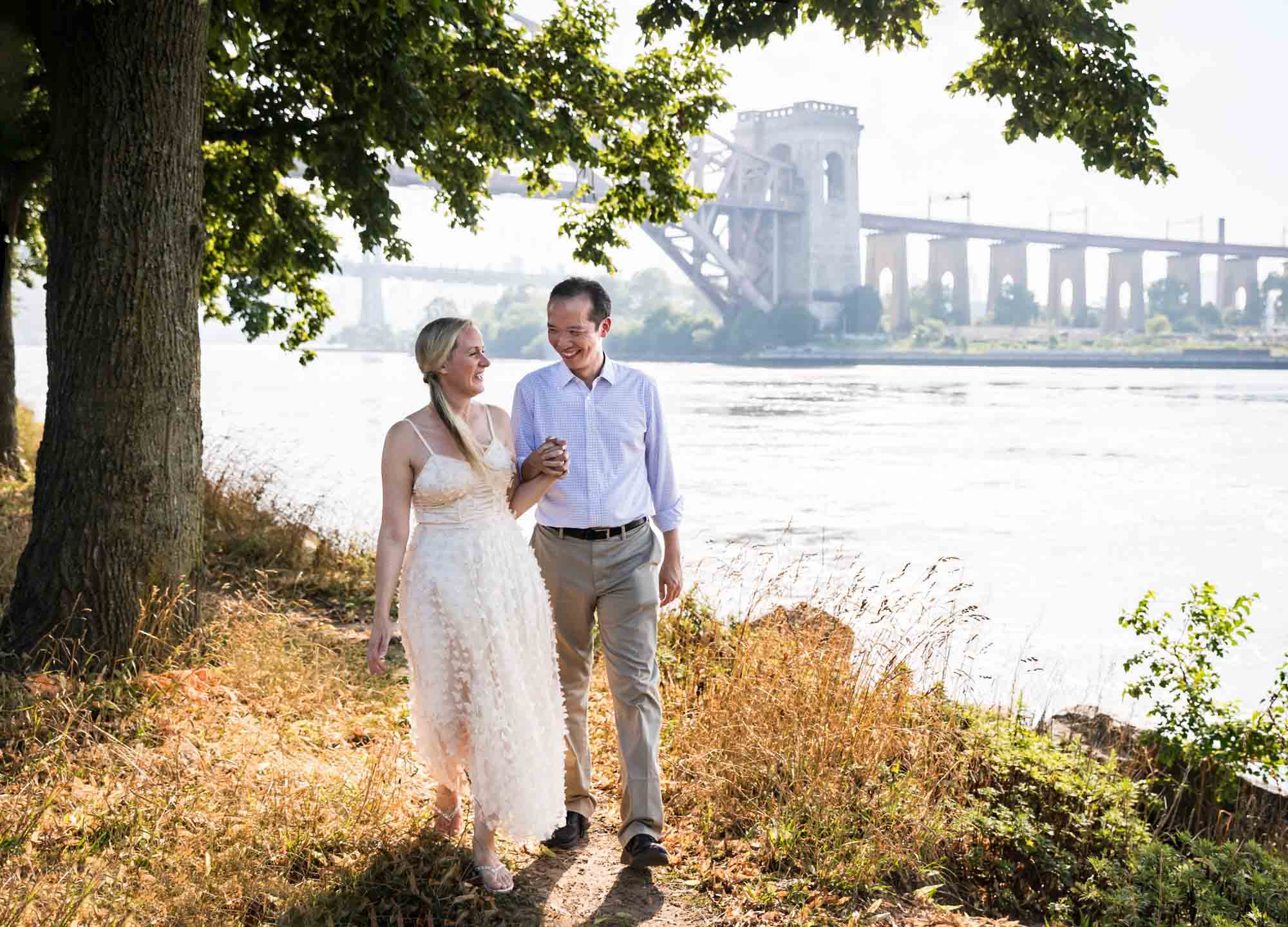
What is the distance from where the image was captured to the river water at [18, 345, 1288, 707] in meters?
9.05

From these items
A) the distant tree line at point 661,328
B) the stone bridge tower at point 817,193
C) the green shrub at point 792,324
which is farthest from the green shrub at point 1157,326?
the green shrub at point 792,324

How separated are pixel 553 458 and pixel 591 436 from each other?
0.73 ft

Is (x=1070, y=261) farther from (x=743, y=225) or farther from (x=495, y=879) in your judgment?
(x=495, y=879)

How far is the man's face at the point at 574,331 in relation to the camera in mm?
2924

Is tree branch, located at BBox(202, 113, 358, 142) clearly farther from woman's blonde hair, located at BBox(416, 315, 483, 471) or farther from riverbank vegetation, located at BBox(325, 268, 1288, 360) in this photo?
riverbank vegetation, located at BBox(325, 268, 1288, 360)

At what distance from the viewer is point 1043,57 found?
19.9 feet

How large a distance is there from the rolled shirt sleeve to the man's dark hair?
0.23 metres

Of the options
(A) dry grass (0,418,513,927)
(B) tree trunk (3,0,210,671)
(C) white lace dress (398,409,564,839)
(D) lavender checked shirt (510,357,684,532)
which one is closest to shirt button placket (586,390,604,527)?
(D) lavender checked shirt (510,357,684,532)

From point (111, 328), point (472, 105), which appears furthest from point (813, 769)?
point (472, 105)

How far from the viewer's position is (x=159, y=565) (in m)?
4.25

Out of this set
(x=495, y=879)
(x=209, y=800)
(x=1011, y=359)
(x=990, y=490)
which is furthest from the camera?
(x=1011, y=359)

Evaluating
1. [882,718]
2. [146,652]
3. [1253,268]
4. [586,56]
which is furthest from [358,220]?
[1253,268]

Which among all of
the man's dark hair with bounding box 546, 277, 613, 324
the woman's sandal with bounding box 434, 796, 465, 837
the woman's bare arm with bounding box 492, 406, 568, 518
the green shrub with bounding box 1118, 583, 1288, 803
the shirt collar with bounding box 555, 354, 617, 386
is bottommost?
the green shrub with bounding box 1118, 583, 1288, 803

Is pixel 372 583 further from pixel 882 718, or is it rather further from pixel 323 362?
pixel 323 362
